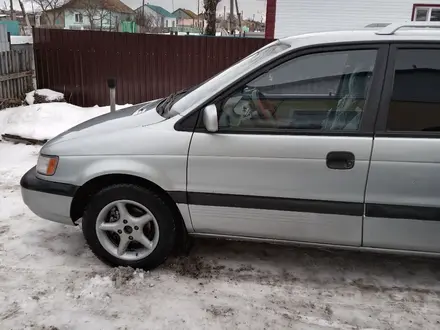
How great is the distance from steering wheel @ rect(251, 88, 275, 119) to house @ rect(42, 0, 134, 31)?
33.2 m

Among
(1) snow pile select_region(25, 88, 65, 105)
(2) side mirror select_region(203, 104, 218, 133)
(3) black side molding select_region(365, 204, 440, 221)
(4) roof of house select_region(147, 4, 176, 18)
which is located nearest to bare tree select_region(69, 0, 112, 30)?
(4) roof of house select_region(147, 4, 176, 18)

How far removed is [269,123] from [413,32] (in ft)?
3.63

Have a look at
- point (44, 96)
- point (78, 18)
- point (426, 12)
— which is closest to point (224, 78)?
point (44, 96)

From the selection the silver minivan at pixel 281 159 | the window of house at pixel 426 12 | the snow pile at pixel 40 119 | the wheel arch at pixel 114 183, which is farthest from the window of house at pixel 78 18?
the silver minivan at pixel 281 159

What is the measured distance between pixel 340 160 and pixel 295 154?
29cm

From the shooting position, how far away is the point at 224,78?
3.31 m

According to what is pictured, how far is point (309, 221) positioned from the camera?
301 centimetres

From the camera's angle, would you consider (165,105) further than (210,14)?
No

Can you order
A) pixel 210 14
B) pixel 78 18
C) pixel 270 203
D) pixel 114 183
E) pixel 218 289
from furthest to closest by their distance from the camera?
pixel 78 18, pixel 210 14, pixel 114 183, pixel 218 289, pixel 270 203

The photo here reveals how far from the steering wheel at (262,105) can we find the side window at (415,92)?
78 cm

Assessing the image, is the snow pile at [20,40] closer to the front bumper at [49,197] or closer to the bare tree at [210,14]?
the front bumper at [49,197]

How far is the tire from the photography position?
3.17m

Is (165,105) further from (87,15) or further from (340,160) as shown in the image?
(87,15)

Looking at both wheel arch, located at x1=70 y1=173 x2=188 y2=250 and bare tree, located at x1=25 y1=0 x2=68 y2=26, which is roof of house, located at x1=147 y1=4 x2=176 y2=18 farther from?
wheel arch, located at x1=70 y1=173 x2=188 y2=250
